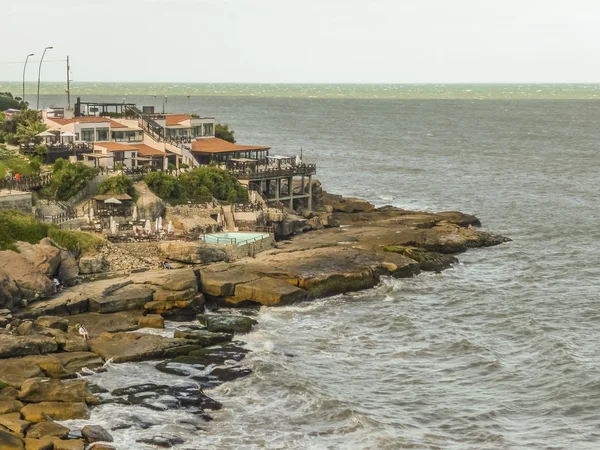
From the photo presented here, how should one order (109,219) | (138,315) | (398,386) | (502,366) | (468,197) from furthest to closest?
1. (468,197)
2. (109,219)
3. (138,315)
4. (502,366)
5. (398,386)

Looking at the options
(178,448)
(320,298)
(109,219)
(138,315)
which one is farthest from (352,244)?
(178,448)

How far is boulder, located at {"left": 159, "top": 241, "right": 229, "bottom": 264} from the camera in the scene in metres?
65.2

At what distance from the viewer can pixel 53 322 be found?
52031 mm

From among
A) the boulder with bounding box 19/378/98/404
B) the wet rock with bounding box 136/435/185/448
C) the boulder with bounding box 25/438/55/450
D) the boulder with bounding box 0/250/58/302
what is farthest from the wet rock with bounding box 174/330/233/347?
the boulder with bounding box 25/438/55/450

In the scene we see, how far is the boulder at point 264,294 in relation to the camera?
60475 mm

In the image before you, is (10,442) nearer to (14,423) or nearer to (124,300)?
(14,423)

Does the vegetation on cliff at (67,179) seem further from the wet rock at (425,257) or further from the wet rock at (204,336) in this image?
the wet rock at (204,336)

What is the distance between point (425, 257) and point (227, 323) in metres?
23.7

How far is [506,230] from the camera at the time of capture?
9288cm

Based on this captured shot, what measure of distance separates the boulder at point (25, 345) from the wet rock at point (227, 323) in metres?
9.44

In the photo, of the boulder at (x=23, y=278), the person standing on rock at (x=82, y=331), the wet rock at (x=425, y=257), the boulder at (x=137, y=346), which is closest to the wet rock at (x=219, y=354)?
the boulder at (x=137, y=346)

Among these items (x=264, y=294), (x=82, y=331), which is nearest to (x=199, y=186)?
(x=264, y=294)

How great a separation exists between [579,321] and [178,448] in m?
30.9

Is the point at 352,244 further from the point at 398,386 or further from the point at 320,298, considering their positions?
the point at 398,386
